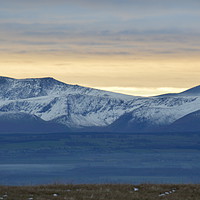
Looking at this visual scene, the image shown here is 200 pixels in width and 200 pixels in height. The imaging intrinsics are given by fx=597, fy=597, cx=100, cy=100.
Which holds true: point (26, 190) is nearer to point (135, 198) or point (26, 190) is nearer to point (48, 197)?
point (48, 197)

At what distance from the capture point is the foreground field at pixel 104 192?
3547 centimetres

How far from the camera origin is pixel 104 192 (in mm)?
38000

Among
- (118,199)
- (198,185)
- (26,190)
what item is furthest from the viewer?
(198,185)

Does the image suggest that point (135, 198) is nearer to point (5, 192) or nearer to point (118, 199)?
point (118, 199)

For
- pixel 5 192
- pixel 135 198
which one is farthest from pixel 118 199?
pixel 5 192

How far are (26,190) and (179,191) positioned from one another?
32.3 ft

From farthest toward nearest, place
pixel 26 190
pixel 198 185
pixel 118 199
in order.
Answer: pixel 198 185 < pixel 26 190 < pixel 118 199

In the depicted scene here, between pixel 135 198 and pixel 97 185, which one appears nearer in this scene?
pixel 135 198

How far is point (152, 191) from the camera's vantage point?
38.6 metres

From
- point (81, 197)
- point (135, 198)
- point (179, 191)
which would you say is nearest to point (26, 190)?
point (81, 197)

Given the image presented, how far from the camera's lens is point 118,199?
3519 cm

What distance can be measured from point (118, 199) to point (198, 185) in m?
8.36

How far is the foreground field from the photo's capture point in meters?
35.5

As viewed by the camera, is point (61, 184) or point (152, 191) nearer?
point (152, 191)
